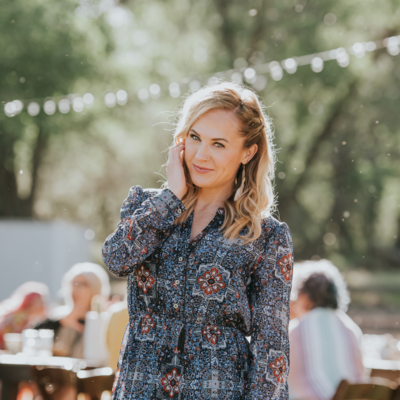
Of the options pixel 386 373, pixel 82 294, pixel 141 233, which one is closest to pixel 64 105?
pixel 82 294

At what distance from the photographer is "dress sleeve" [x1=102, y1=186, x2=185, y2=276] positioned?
4.75ft

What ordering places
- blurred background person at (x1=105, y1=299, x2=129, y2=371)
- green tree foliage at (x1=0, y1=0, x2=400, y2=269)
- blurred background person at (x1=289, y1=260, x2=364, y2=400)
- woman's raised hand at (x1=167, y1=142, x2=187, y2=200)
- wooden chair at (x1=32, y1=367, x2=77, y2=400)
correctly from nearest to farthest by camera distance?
woman's raised hand at (x1=167, y1=142, x2=187, y2=200) → wooden chair at (x1=32, y1=367, x2=77, y2=400) → blurred background person at (x1=289, y1=260, x2=364, y2=400) → blurred background person at (x1=105, y1=299, x2=129, y2=371) → green tree foliage at (x1=0, y1=0, x2=400, y2=269)

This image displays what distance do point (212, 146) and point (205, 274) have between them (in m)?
0.36

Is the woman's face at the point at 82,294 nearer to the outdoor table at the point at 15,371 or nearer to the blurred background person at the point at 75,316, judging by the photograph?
the blurred background person at the point at 75,316

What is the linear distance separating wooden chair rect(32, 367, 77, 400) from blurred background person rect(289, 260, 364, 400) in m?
1.24

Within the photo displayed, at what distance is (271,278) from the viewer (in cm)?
153

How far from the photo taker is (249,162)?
5.61 feet

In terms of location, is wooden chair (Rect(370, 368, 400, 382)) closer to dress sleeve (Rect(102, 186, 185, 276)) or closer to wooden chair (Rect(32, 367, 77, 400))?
wooden chair (Rect(32, 367, 77, 400))

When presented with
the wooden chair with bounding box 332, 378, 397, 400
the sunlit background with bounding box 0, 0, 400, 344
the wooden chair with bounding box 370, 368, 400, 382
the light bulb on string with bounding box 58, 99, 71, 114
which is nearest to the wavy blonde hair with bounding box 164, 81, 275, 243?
the wooden chair with bounding box 332, 378, 397, 400

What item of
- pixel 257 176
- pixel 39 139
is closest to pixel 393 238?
pixel 39 139

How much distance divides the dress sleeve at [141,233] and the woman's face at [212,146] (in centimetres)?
12

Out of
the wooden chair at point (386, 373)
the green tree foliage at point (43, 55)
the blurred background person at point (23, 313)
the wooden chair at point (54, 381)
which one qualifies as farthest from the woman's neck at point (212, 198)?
the green tree foliage at point (43, 55)

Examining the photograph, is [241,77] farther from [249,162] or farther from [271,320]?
[271,320]

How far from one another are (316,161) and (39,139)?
6469mm
